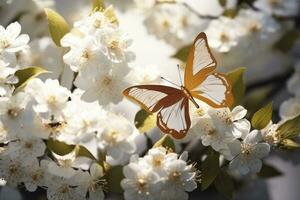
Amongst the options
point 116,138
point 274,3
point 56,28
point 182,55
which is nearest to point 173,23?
point 182,55

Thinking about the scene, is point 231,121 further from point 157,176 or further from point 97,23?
point 97,23

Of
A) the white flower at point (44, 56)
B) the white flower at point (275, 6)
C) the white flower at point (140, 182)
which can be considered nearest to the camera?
the white flower at point (140, 182)

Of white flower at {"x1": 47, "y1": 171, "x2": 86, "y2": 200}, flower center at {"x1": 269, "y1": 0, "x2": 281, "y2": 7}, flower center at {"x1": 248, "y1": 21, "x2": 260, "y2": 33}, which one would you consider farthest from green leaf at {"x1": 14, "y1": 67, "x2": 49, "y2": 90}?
flower center at {"x1": 269, "y1": 0, "x2": 281, "y2": 7}

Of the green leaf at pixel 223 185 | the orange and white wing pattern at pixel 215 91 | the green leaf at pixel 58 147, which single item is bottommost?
the green leaf at pixel 223 185

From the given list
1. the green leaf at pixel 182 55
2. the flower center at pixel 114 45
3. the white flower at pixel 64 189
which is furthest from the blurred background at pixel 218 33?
the white flower at pixel 64 189

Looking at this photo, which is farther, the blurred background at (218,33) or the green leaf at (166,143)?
the blurred background at (218,33)

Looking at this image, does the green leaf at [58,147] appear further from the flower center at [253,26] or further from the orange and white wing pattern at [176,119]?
the flower center at [253,26]
